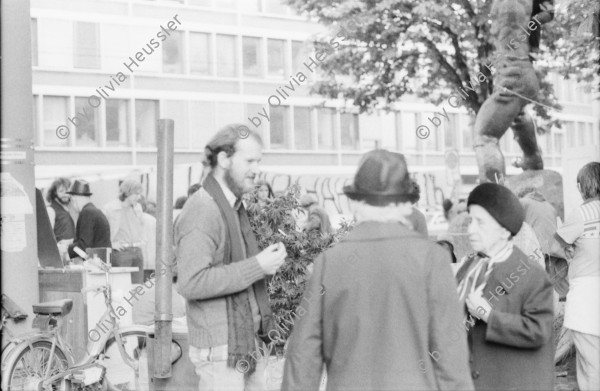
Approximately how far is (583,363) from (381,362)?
353 cm

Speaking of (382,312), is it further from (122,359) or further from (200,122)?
(200,122)

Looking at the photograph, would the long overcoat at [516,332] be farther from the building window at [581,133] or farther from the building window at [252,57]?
the building window at [581,133]

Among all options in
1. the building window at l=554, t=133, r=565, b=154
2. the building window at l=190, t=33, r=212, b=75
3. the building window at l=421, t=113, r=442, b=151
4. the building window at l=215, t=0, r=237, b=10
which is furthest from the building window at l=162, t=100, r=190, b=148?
the building window at l=554, t=133, r=565, b=154

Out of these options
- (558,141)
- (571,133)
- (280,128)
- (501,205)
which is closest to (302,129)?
(280,128)

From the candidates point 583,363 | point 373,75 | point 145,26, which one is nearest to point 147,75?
point 145,26

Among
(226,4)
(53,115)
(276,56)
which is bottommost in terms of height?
(53,115)

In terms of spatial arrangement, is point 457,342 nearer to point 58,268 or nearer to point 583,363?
point 583,363

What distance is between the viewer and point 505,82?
9.98 m

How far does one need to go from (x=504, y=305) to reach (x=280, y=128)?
1638 inches

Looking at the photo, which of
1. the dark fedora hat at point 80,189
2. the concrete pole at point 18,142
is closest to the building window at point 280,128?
the dark fedora hat at point 80,189

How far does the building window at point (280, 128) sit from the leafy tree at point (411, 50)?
1885 cm

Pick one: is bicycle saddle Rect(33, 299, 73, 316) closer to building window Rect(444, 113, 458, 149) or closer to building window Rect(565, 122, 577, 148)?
building window Rect(444, 113, 458, 149)

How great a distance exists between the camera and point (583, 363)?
6.68 m

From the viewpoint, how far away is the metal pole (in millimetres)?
6172
